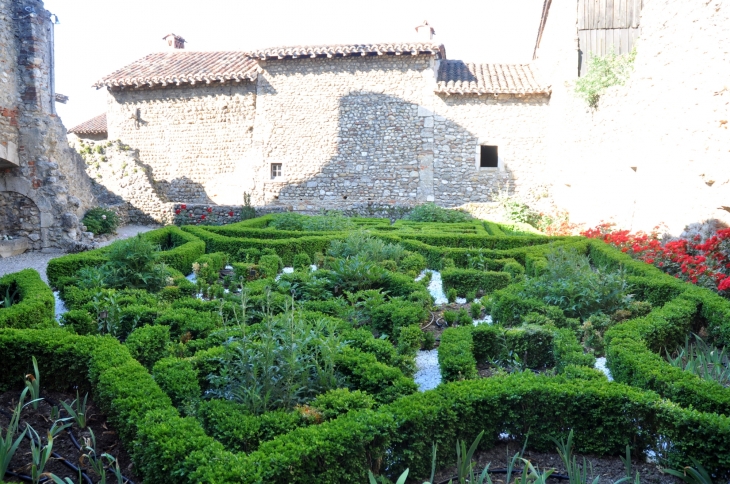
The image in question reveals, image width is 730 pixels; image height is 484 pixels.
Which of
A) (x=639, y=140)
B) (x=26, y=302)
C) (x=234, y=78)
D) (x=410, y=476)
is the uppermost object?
(x=234, y=78)

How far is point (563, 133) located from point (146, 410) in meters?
12.9

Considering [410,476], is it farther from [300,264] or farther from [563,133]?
[563,133]

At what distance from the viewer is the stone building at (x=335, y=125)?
1588 cm

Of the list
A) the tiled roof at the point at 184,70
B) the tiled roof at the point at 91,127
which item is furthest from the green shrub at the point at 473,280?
the tiled roof at the point at 91,127

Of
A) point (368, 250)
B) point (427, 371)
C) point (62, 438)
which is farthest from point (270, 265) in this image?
point (62, 438)

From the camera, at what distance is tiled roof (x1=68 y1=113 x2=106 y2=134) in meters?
25.4

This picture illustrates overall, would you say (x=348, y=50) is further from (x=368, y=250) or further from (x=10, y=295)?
(x=10, y=295)

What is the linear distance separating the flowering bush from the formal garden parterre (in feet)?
1.25

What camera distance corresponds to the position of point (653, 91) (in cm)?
916

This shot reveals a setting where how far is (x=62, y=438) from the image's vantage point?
339cm

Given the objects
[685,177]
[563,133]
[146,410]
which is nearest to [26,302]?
[146,410]

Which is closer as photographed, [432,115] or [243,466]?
[243,466]

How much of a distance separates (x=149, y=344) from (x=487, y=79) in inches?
552

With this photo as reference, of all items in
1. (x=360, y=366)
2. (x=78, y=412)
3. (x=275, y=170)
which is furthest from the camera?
(x=275, y=170)
